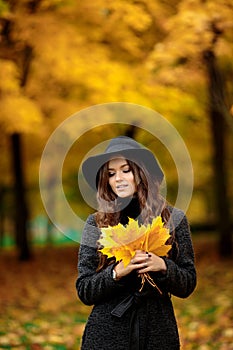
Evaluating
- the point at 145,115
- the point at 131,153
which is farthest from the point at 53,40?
the point at 131,153

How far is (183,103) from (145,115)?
0.79 metres

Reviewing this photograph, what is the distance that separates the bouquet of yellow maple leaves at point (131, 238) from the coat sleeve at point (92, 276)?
181 millimetres

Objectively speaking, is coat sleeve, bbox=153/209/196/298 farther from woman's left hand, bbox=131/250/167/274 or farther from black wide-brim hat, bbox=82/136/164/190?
black wide-brim hat, bbox=82/136/164/190

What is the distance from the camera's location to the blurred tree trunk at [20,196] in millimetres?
15570

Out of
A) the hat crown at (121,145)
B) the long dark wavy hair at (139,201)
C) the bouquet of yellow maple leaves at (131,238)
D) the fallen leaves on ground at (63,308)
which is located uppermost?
the hat crown at (121,145)

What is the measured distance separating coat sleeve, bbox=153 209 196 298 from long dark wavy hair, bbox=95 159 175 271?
52mm

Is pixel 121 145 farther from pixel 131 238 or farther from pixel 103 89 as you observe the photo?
pixel 103 89

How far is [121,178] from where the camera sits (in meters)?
3.01

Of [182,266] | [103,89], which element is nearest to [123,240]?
[182,266]

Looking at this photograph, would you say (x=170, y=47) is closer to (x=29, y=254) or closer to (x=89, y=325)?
(x=89, y=325)

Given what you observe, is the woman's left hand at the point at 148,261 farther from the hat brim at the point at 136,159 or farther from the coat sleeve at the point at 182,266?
the hat brim at the point at 136,159

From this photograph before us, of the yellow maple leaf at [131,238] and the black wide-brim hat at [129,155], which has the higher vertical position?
the black wide-brim hat at [129,155]

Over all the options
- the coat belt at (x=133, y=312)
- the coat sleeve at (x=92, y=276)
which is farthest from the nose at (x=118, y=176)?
the coat belt at (x=133, y=312)

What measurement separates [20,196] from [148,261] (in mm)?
13610
